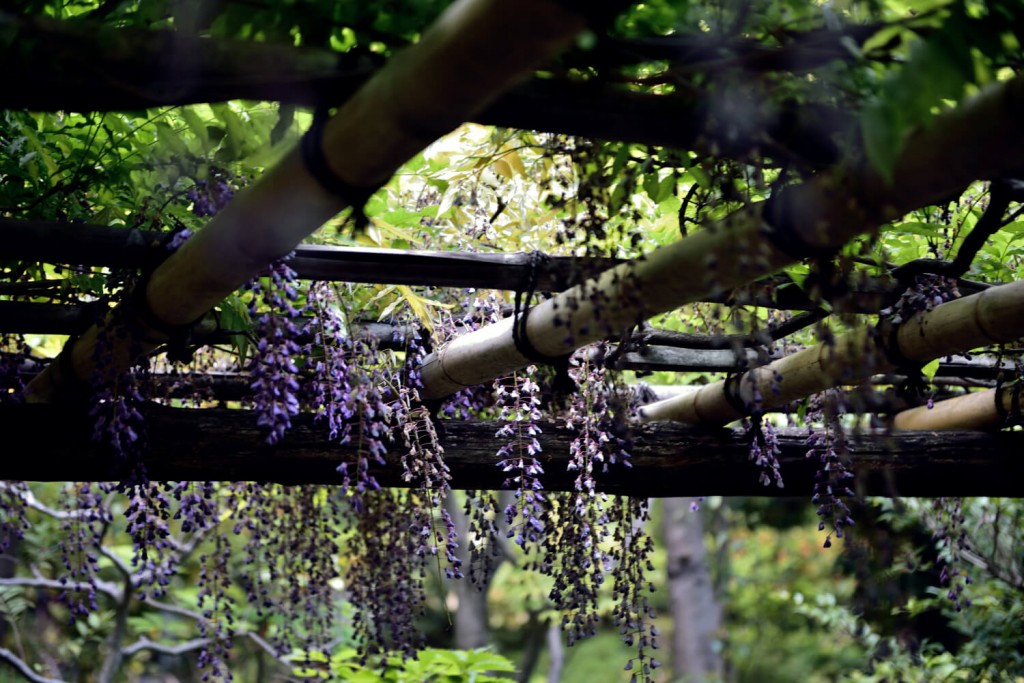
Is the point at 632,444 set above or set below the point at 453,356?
below

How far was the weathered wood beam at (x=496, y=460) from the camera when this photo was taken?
231 cm

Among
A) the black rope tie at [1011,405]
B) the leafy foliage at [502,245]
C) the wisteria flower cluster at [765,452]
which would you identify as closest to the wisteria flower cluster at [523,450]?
the leafy foliage at [502,245]

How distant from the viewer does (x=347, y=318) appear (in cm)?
236

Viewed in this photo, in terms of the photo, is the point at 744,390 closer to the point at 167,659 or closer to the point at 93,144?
the point at 93,144

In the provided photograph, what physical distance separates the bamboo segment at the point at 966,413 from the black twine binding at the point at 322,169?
2.40 m

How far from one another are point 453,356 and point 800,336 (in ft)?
4.76

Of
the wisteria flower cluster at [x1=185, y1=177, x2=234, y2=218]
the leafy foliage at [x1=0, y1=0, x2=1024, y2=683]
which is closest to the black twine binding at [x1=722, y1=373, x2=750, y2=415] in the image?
the leafy foliage at [x1=0, y1=0, x2=1024, y2=683]

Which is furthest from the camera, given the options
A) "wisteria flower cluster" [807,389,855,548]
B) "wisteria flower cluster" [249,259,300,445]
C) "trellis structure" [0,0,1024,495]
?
"wisteria flower cluster" [807,389,855,548]

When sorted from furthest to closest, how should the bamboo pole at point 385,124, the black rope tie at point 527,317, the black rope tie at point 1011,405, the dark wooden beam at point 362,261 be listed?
the black rope tie at point 1011,405 < the black rope tie at point 527,317 < the dark wooden beam at point 362,261 < the bamboo pole at point 385,124

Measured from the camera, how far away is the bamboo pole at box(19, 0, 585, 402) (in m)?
1.02

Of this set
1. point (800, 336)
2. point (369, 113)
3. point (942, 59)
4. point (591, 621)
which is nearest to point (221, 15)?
point (369, 113)

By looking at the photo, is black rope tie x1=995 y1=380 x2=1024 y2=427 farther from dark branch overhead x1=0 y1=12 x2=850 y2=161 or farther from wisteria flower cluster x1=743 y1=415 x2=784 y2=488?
dark branch overhead x1=0 y1=12 x2=850 y2=161

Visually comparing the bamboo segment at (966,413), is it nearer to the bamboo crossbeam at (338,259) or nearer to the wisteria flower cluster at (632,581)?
the wisteria flower cluster at (632,581)

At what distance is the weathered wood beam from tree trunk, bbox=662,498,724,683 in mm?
5028
